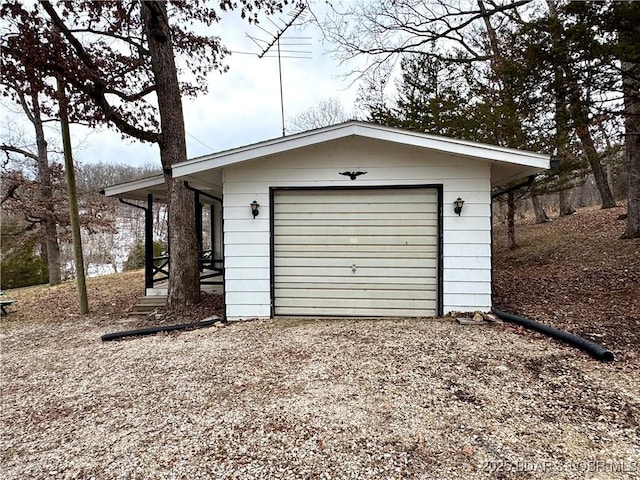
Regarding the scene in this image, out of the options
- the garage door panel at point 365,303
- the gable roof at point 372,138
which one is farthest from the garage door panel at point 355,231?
the gable roof at point 372,138

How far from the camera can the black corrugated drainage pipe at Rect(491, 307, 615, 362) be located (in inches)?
125

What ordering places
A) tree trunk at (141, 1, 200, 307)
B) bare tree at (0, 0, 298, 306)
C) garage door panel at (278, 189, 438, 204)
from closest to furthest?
garage door panel at (278, 189, 438, 204) < bare tree at (0, 0, 298, 306) < tree trunk at (141, 1, 200, 307)

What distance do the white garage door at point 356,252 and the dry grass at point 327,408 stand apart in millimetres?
753

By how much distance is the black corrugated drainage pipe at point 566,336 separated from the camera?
10.4ft

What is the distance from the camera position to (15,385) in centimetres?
347

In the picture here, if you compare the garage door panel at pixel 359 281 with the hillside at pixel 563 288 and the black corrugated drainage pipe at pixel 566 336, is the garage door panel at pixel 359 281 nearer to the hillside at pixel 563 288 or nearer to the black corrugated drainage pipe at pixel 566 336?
the black corrugated drainage pipe at pixel 566 336

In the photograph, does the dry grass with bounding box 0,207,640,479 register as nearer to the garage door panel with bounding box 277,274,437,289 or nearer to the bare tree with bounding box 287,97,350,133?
the garage door panel with bounding box 277,274,437,289

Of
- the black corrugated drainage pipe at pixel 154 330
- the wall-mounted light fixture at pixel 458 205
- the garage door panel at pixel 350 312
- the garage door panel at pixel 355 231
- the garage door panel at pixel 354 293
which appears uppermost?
the wall-mounted light fixture at pixel 458 205

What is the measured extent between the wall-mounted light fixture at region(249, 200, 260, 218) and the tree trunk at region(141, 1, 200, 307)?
67.5 inches

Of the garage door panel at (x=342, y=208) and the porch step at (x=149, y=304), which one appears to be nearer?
the garage door panel at (x=342, y=208)

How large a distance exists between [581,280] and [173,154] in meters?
7.54

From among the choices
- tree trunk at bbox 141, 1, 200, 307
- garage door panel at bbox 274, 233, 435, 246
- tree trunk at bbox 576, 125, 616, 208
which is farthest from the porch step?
tree trunk at bbox 576, 125, 616, 208

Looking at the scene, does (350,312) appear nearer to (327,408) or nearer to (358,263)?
(358,263)

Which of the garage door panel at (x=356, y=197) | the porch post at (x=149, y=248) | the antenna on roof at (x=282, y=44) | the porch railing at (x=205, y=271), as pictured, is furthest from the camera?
the porch post at (x=149, y=248)
